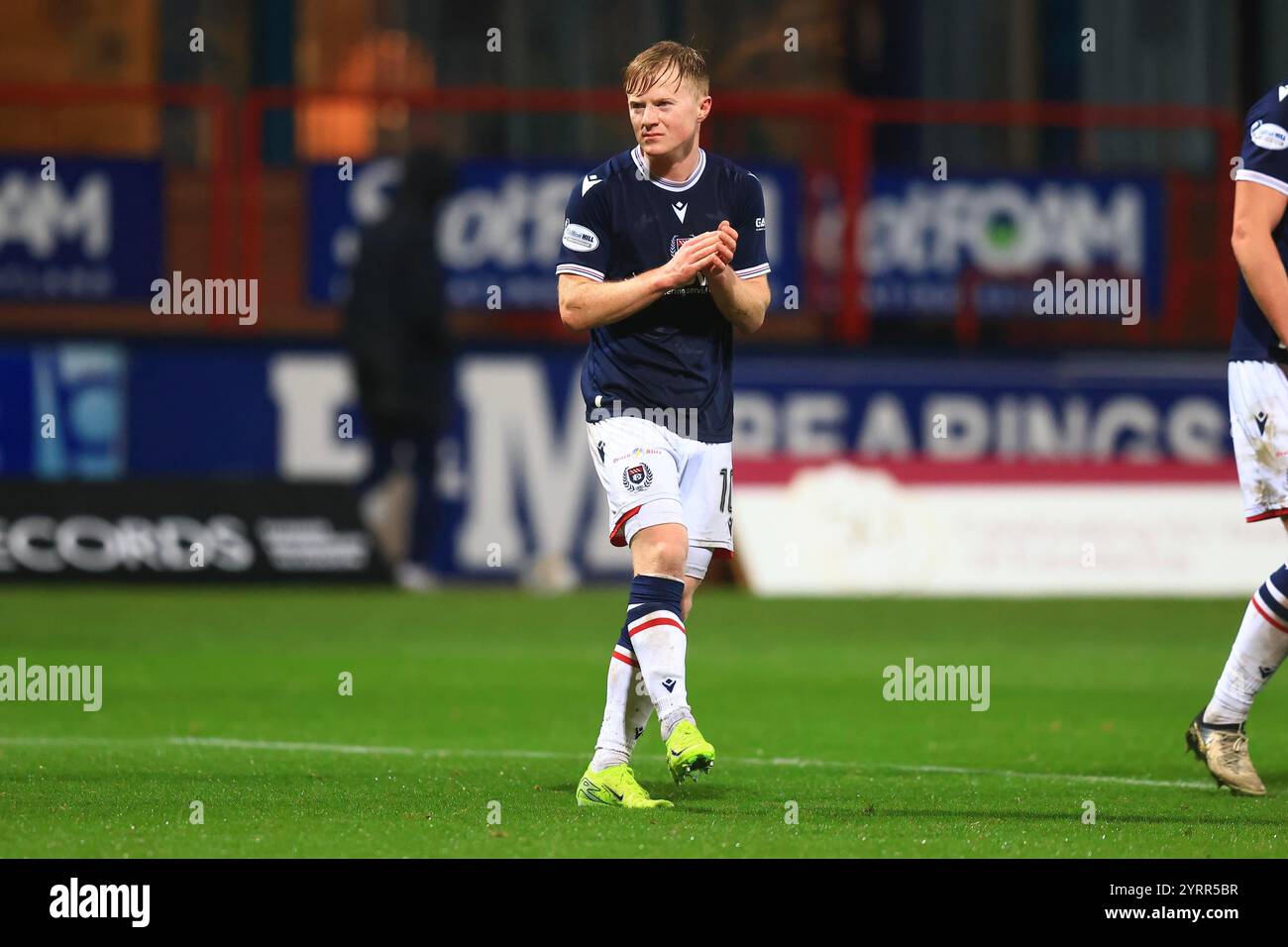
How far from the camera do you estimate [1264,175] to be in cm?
760

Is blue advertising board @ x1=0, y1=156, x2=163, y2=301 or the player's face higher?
blue advertising board @ x1=0, y1=156, x2=163, y2=301

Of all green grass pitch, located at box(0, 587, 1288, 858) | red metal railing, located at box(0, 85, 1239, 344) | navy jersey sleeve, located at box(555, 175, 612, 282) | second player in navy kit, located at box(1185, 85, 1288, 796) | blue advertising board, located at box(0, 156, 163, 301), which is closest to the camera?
green grass pitch, located at box(0, 587, 1288, 858)

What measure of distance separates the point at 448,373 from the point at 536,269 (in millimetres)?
1321

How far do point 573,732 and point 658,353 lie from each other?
271 cm

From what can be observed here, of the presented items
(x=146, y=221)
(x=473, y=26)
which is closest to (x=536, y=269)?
(x=146, y=221)

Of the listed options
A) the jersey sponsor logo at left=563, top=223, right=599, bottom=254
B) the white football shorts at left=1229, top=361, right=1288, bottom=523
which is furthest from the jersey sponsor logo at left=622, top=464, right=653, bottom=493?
the white football shorts at left=1229, top=361, right=1288, bottom=523

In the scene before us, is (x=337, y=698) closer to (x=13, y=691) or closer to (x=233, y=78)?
(x=13, y=691)

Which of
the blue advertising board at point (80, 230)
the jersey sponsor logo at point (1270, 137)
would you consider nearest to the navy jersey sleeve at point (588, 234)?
the jersey sponsor logo at point (1270, 137)

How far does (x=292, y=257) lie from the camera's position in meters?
18.7

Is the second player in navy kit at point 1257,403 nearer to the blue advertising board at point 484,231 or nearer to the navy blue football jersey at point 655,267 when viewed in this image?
the navy blue football jersey at point 655,267

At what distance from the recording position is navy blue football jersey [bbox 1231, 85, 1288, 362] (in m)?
7.59

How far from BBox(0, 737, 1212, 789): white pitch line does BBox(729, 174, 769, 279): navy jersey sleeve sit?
210 centimetres

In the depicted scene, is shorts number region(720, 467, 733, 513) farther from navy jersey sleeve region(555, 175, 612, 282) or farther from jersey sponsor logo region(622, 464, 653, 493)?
navy jersey sleeve region(555, 175, 612, 282)

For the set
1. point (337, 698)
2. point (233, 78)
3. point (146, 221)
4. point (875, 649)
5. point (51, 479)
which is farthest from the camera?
point (233, 78)
